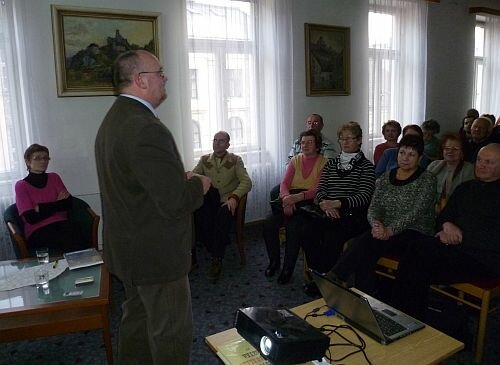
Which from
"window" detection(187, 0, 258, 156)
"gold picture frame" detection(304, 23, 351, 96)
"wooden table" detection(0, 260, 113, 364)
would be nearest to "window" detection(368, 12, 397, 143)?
"gold picture frame" detection(304, 23, 351, 96)

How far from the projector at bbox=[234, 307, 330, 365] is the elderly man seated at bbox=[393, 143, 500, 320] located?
1.03m

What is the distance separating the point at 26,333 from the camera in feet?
6.58

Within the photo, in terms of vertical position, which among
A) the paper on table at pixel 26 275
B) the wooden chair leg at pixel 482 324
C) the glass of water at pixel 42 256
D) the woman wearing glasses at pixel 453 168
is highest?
the woman wearing glasses at pixel 453 168

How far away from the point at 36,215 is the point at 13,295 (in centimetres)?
107

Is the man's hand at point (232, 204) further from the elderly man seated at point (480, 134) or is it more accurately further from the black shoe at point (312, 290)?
the elderly man seated at point (480, 134)

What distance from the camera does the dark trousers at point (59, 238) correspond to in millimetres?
3088

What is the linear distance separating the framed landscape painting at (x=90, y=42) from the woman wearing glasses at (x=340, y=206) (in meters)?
1.93

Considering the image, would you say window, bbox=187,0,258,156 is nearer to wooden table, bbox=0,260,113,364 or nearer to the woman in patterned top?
the woman in patterned top

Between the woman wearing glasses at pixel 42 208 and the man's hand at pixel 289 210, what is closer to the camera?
the woman wearing glasses at pixel 42 208

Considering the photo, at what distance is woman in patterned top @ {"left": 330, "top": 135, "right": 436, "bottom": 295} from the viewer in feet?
8.60

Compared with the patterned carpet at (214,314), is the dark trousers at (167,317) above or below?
above

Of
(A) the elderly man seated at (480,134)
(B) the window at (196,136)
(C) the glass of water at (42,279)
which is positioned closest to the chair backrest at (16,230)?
(C) the glass of water at (42,279)

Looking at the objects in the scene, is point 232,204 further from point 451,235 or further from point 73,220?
point 451,235

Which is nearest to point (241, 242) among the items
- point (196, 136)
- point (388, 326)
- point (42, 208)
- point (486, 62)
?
point (196, 136)
